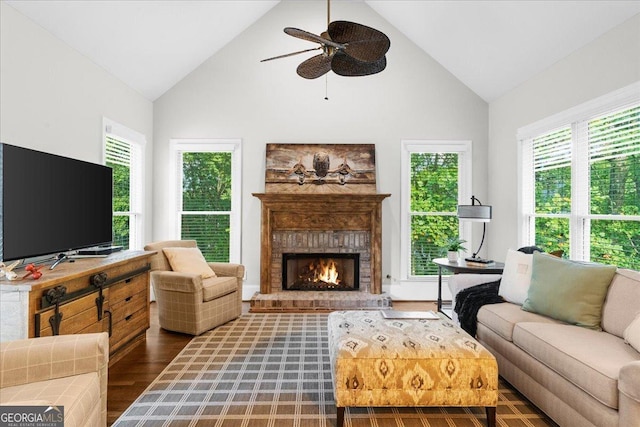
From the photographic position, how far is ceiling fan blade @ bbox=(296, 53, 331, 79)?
2.80 metres

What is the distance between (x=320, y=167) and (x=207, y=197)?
1.68 m

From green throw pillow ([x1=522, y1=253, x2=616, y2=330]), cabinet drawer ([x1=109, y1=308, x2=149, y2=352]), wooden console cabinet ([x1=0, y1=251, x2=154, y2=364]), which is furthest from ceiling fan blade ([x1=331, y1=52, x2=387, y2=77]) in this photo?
cabinet drawer ([x1=109, y1=308, x2=149, y2=352])

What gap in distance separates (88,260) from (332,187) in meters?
3.05

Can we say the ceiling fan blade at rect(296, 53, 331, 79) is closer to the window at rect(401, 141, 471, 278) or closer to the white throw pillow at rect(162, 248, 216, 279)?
the white throw pillow at rect(162, 248, 216, 279)

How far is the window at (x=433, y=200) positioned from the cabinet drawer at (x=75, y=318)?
385 cm

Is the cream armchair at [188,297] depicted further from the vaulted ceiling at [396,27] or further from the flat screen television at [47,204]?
the vaulted ceiling at [396,27]

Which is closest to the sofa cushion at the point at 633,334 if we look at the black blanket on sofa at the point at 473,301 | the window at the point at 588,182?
the black blanket on sofa at the point at 473,301

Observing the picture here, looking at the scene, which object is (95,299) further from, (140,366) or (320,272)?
(320,272)

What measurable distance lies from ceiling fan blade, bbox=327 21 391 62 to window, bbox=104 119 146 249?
2958 millimetres

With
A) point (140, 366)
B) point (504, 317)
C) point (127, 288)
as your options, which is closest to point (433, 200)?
point (504, 317)

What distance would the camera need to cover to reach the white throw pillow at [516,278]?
3.00m

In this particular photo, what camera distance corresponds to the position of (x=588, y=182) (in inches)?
135

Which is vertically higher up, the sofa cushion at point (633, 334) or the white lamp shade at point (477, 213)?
the white lamp shade at point (477, 213)

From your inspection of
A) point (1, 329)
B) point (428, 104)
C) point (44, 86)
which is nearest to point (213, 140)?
point (44, 86)
